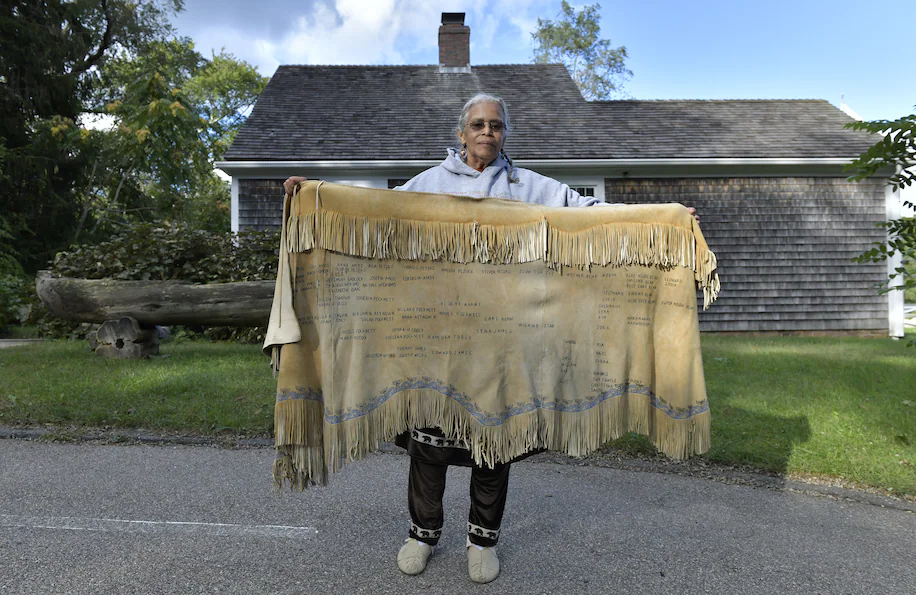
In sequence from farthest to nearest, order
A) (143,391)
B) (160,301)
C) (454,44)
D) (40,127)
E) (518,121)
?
(40,127) → (454,44) → (518,121) → (160,301) → (143,391)

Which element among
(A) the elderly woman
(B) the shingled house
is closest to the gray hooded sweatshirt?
(A) the elderly woman

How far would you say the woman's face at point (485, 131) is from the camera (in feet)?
8.26

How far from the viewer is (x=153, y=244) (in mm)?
8836

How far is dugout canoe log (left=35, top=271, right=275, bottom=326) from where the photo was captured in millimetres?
6875

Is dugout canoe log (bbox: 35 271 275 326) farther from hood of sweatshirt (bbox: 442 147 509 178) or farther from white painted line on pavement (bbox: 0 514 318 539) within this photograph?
hood of sweatshirt (bbox: 442 147 509 178)

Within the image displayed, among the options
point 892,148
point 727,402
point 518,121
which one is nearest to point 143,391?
point 727,402

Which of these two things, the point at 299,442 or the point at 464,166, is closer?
the point at 299,442

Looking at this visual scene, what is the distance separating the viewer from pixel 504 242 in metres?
2.37

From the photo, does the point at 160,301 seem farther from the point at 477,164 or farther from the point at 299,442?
the point at 477,164

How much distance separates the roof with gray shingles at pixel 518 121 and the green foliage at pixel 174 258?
1887 mm

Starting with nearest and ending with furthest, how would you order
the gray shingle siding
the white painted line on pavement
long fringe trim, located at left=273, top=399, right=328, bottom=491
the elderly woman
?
long fringe trim, located at left=273, top=399, right=328, bottom=491
the elderly woman
the white painted line on pavement
the gray shingle siding

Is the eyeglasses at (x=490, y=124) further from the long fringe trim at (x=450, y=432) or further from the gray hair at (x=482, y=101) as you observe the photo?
the long fringe trim at (x=450, y=432)

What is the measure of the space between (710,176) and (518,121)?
12.0 ft

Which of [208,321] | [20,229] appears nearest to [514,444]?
[208,321]
